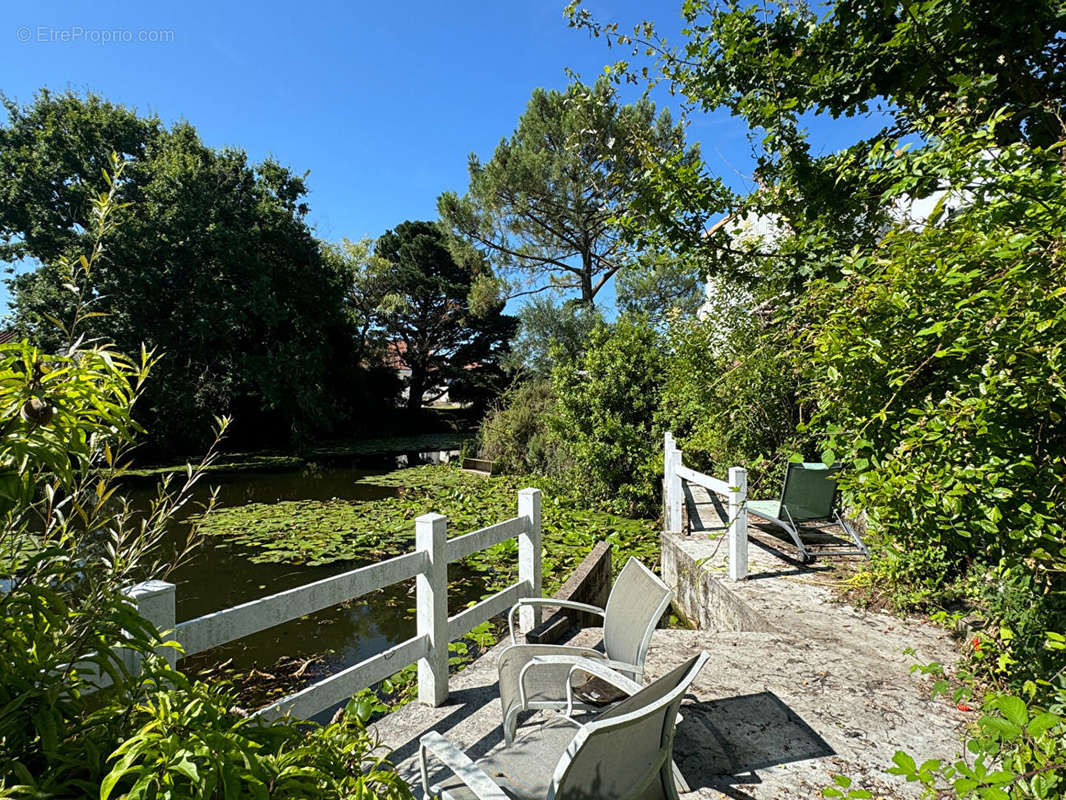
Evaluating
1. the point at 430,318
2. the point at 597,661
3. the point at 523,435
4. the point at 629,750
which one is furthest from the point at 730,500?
the point at 430,318

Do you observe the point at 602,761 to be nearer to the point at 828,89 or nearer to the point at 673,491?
the point at 828,89

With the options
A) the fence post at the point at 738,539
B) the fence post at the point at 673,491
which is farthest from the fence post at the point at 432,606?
the fence post at the point at 673,491

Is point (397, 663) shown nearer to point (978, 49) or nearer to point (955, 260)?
point (955, 260)

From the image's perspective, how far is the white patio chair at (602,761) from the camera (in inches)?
60.1

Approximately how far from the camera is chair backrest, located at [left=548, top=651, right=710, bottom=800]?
1.51m

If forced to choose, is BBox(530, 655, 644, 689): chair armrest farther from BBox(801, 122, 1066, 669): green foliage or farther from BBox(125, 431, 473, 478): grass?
BBox(125, 431, 473, 478): grass

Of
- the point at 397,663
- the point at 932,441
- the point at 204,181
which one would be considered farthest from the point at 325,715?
the point at 204,181

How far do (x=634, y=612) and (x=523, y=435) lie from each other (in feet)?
37.0

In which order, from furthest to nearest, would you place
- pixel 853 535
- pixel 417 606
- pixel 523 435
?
pixel 523 435, pixel 853 535, pixel 417 606

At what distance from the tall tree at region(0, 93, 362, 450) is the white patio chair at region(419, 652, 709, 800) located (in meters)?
16.5

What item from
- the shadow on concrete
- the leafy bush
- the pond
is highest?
the leafy bush

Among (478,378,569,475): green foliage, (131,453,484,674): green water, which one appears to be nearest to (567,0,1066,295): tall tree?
(131,453,484,674): green water

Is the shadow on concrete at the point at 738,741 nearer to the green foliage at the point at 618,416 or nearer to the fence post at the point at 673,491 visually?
the fence post at the point at 673,491

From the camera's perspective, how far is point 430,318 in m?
29.1
